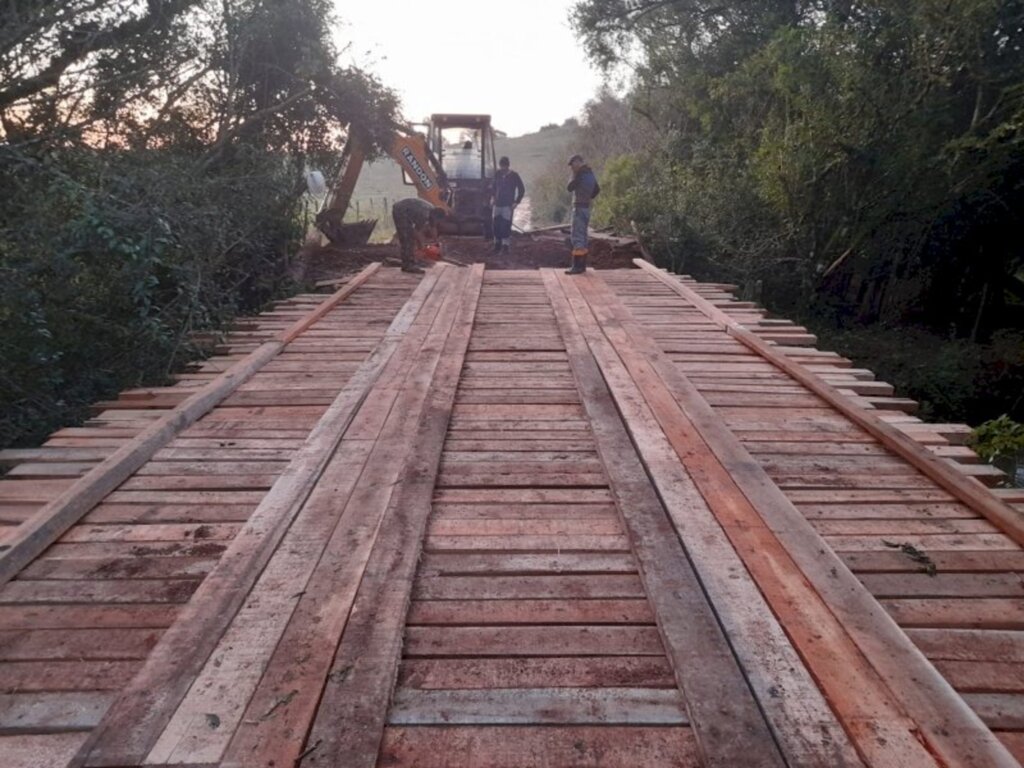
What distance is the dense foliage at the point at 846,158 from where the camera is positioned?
1195 cm

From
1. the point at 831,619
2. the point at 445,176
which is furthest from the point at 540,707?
the point at 445,176

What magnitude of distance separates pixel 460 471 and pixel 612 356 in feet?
6.42

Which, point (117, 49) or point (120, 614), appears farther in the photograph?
point (117, 49)

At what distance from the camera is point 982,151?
12227 mm

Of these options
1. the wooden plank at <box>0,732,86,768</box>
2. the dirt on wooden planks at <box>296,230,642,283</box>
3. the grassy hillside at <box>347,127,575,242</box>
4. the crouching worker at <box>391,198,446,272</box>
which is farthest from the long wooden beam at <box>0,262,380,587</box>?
the grassy hillside at <box>347,127,575,242</box>

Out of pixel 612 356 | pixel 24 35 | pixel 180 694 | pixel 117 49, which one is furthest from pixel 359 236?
pixel 180 694

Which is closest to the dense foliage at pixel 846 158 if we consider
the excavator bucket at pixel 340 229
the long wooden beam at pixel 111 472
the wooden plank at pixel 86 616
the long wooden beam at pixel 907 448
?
the excavator bucket at pixel 340 229

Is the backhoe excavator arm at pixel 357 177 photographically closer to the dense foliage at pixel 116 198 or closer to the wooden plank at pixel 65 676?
the dense foliage at pixel 116 198

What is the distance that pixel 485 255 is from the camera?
46.1ft

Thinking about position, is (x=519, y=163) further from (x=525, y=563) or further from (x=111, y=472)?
(x=525, y=563)

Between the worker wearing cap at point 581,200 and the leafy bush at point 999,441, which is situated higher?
the worker wearing cap at point 581,200

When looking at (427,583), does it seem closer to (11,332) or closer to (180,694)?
(180,694)

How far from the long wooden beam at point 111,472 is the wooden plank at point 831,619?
232cm

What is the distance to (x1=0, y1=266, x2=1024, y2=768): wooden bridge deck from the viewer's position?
1.65 m
